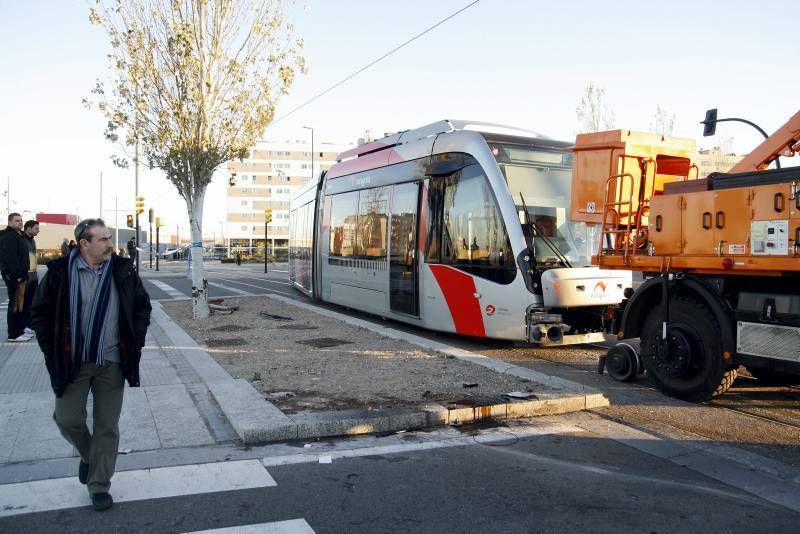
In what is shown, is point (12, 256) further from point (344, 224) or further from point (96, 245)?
point (96, 245)

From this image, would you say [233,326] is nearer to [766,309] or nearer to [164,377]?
[164,377]

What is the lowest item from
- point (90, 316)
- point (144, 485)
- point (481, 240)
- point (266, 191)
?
point (144, 485)

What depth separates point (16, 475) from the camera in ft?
15.4

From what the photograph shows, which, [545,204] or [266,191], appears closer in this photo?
[545,204]

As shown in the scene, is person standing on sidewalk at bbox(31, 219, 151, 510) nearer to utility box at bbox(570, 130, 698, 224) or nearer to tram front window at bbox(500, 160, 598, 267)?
utility box at bbox(570, 130, 698, 224)

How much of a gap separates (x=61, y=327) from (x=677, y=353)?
5.95 metres

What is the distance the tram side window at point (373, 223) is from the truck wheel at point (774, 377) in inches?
263

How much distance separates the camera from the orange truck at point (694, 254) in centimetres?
610

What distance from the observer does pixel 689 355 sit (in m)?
6.96

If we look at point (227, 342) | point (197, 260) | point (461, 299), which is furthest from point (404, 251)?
point (197, 260)

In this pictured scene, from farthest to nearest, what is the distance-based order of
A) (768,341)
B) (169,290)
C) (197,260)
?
(169,290)
(197,260)
(768,341)

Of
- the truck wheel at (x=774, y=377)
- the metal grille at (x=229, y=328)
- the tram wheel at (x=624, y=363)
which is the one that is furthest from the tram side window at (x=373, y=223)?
the truck wheel at (x=774, y=377)

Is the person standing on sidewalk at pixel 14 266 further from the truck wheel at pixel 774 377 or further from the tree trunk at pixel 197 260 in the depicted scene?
the truck wheel at pixel 774 377

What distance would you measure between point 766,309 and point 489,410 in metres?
2.79
